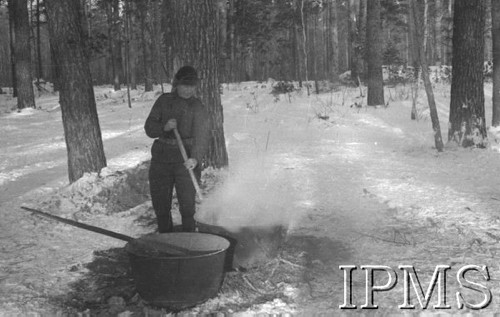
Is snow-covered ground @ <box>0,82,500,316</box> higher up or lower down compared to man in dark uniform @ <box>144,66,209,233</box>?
lower down

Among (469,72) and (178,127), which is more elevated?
(469,72)

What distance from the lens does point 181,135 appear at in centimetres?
454

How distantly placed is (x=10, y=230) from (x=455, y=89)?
7.57 metres

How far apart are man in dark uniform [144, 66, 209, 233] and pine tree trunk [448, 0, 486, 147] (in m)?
5.66

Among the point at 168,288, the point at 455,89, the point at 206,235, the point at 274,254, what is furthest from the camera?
the point at 455,89

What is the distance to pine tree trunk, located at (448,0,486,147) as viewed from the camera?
802 centimetres

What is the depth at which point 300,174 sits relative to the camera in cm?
736

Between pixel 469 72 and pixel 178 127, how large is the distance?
19.7ft

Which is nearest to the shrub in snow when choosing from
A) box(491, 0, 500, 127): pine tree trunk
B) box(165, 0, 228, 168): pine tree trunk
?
box(491, 0, 500, 127): pine tree trunk

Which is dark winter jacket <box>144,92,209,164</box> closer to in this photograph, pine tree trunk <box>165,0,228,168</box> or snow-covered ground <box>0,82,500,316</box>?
snow-covered ground <box>0,82,500,316</box>

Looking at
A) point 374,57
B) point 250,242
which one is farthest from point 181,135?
point 374,57

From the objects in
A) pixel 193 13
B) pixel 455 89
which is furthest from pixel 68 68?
pixel 455 89

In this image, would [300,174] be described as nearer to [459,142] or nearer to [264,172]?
[264,172]

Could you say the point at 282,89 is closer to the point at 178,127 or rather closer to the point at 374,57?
the point at 374,57
